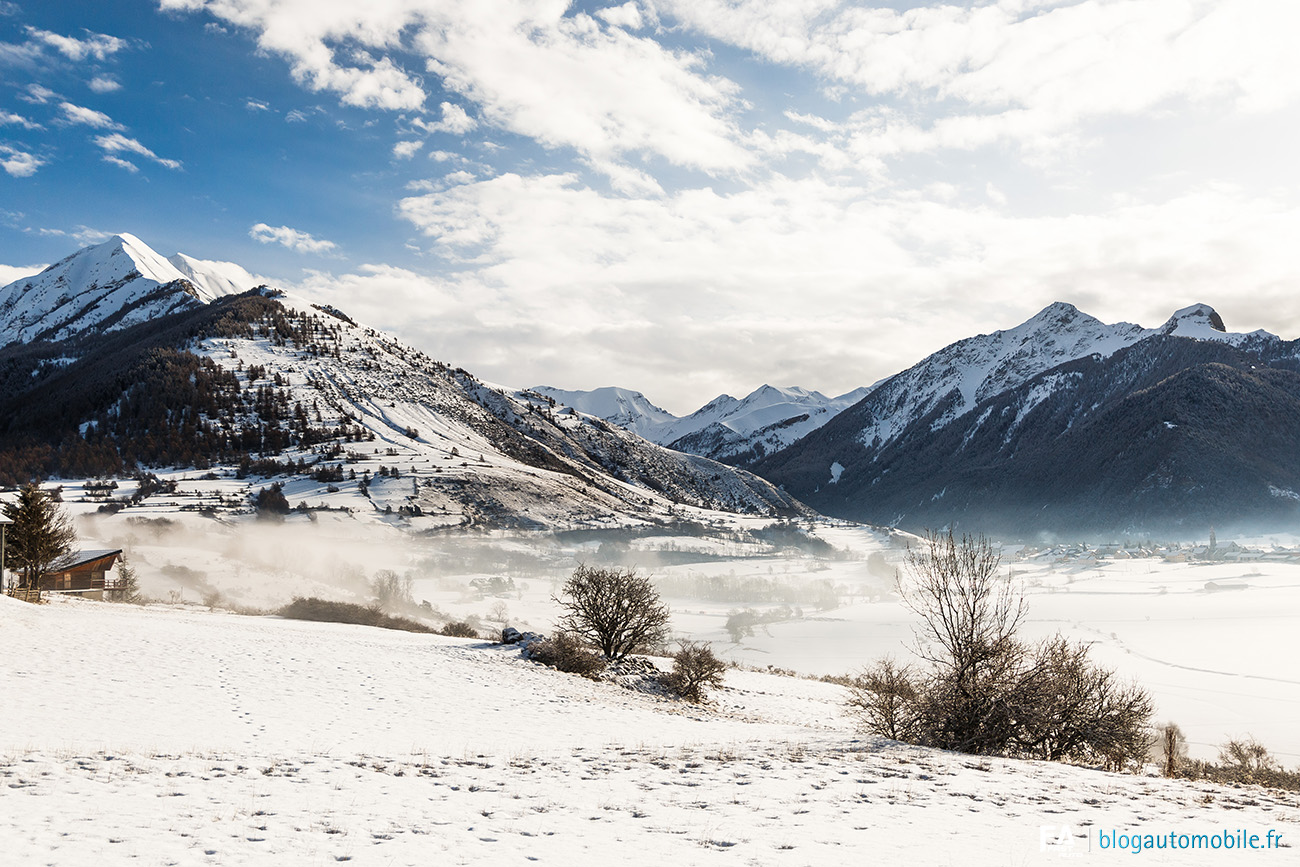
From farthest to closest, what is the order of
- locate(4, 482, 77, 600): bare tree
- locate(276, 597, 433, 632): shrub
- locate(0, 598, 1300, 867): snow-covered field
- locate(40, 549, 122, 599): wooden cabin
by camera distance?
1. locate(276, 597, 433, 632): shrub
2. locate(40, 549, 122, 599): wooden cabin
3. locate(4, 482, 77, 600): bare tree
4. locate(0, 598, 1300, 867): snow-covered field

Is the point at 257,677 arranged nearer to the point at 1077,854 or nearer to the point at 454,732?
the point at 454,732

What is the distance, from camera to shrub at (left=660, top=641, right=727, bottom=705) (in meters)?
30.8

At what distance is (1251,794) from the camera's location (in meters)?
14.1

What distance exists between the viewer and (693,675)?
31.0 meters

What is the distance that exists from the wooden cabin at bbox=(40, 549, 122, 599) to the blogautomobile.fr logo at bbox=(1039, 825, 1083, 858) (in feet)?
200

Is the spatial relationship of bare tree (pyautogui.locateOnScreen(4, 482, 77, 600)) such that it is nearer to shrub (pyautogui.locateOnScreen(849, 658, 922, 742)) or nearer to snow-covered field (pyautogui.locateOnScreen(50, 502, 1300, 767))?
snow-covered field (pyautogui.locateOnScreen(50, 502, 1300, 767))

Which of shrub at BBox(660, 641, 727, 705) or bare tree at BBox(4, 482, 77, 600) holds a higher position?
bare tree at BBox(4, 482, 77, 600)

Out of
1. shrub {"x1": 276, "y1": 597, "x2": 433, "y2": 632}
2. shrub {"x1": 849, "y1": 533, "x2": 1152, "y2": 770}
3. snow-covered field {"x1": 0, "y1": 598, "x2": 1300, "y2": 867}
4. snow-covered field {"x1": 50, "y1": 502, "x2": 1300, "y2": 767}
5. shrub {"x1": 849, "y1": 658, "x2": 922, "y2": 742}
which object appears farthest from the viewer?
snow-covered field {"x1": 50, "y1": 502, "x2": 1300, "y2": 767}

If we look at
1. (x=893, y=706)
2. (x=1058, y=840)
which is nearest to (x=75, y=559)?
(x=893, y=706)

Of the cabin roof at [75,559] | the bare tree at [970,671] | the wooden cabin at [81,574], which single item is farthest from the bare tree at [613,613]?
the wooden cabin at [81,574]

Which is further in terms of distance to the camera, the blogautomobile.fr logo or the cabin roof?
the cabin roof

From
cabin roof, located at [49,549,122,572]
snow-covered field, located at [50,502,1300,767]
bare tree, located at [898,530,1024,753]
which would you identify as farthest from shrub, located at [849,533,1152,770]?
cabin roof, located at [49,549,122,572]

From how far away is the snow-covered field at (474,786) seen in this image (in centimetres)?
938

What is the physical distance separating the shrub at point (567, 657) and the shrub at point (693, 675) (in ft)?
10.8
